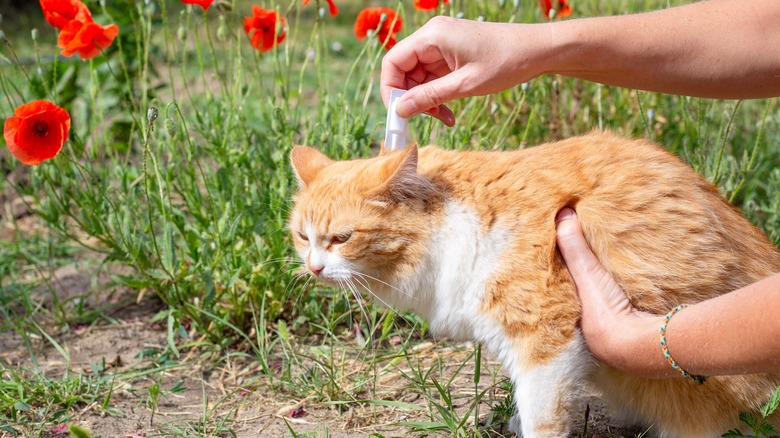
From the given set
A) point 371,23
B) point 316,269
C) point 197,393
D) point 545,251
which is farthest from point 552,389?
point 371,23

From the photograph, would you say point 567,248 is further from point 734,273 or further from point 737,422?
point 737,422

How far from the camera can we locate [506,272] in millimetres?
1873

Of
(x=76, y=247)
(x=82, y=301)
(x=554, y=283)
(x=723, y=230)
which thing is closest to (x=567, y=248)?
(x=554, y=283)

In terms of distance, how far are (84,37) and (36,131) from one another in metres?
0.36

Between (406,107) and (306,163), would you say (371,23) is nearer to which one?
(306,163)

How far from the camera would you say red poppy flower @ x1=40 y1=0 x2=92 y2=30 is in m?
2.44

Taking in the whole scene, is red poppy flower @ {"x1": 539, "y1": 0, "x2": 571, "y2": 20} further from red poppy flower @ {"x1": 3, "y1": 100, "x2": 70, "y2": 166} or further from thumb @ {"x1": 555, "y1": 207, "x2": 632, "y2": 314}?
red poppy flower @ {"x1": 3, "y1": 100, "x2": 70, "y2": 166}

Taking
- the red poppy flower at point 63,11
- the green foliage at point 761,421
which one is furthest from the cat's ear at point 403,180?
the red poppy flower at point 63,11

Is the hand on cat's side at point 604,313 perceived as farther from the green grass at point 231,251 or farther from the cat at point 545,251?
the green grass at point 231,251

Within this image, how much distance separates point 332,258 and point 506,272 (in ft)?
1.52

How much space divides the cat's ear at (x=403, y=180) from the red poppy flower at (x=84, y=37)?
3.57 ft

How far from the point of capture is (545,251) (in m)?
1.87

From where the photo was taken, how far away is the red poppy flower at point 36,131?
2.17 metres

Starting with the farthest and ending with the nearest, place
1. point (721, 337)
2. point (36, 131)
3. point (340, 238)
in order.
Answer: point (36, 131) → point (340, 238) → point (721, 337)
